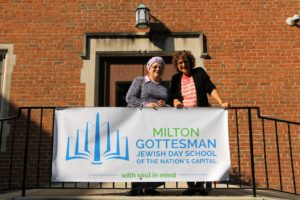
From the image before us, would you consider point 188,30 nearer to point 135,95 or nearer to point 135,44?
point 135,44

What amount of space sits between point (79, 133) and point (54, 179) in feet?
1.99

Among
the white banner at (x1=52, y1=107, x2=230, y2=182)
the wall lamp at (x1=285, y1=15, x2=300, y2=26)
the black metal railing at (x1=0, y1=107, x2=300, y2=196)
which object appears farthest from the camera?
the wall lamp at (x1=285, y1=15, x2=300, y2=26)

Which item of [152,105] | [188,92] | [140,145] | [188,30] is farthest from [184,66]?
[188,30]

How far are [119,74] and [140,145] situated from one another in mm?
2938

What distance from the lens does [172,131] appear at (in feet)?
15.4

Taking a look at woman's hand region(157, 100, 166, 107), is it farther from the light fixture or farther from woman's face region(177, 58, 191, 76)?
the light fixture

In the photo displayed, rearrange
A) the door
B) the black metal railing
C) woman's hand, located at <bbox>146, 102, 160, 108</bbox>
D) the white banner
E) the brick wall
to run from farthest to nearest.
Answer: the door → the brick wall → the black metal railing → woman's hand, located at <bbox>146, 102, 160, 108</bbox> → the white banner

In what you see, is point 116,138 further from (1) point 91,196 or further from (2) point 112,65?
(2) point 112,65

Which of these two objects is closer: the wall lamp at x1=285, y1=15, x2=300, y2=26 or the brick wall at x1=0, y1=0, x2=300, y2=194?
the brick wall at x1=0, y1=0, x2=300, y2=194

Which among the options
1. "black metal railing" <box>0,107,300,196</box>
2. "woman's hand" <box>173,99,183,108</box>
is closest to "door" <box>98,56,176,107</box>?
"black metal railing" <box>0,107,300,196</box>

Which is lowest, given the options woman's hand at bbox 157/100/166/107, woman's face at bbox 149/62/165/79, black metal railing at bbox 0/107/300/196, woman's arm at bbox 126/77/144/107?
black metal railing at bbox 0/107/300/196

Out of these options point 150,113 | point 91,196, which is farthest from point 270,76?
point 91,196

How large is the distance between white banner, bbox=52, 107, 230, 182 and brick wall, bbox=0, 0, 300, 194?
7.43ft

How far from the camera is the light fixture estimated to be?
7074mm
